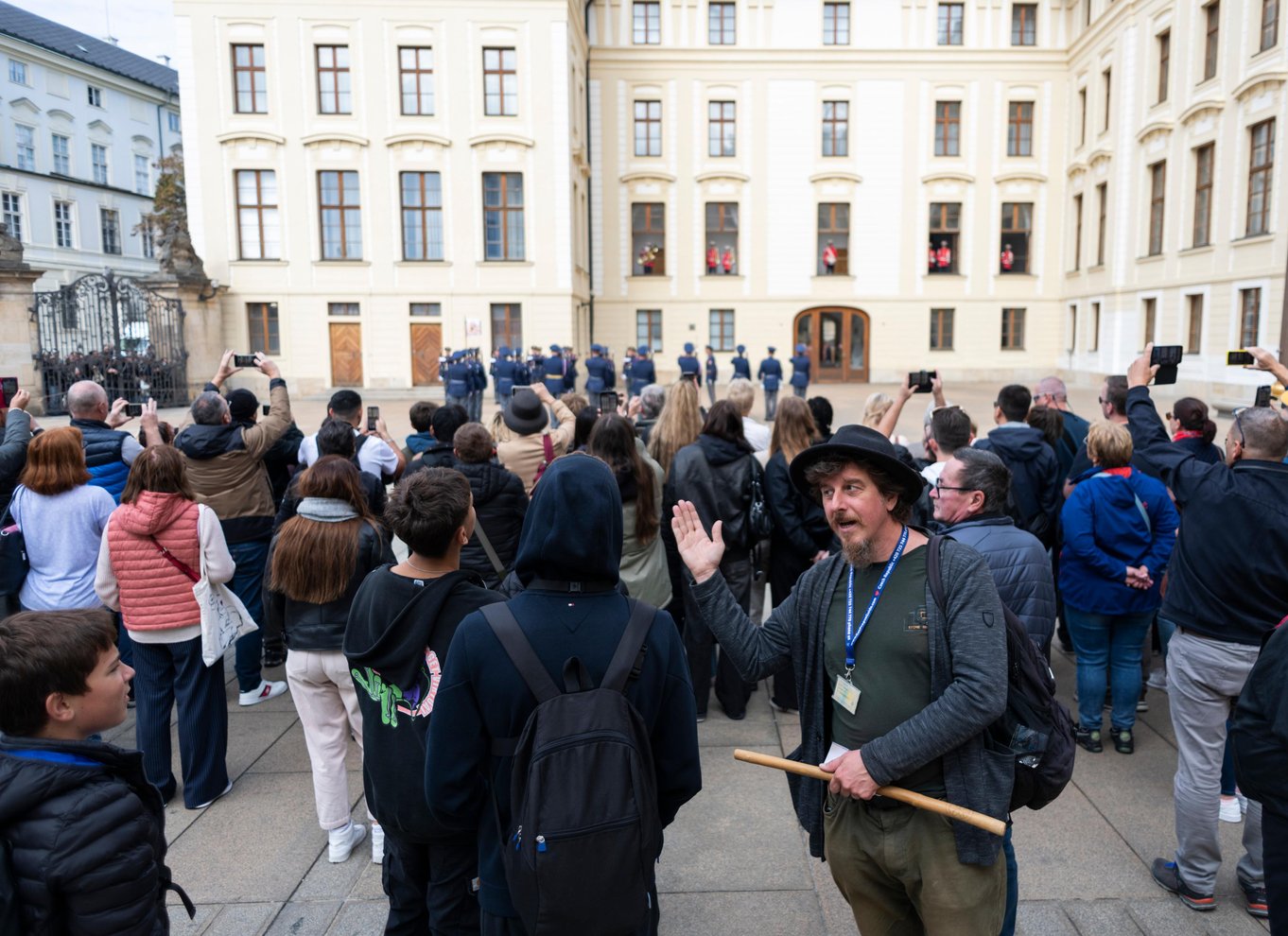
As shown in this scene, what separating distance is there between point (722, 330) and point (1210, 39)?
16764mm

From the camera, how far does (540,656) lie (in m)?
2.15

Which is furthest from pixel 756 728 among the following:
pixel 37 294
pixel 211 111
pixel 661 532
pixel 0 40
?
pixel 0 40

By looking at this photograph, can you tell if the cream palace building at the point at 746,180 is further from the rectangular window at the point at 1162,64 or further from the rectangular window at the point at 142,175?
the rectangular window at the point at 142,175

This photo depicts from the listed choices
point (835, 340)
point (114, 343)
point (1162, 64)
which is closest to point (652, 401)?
point (114, 343)

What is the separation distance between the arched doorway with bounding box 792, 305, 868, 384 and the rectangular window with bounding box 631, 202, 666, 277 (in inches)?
224

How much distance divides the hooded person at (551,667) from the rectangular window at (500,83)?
2792cm

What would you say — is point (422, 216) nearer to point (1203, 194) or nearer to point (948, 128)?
point (948, 128)

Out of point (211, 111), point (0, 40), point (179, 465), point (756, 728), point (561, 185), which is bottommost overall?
point (756, 728)

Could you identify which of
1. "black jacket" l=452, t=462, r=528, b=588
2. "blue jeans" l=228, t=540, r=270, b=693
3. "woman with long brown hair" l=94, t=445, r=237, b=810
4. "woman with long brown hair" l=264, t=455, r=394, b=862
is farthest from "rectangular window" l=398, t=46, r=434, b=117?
"woman with long brown hair" l=264, t=455, r=394, b=862

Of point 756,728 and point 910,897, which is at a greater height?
point 910,897

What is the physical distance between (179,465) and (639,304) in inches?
1192

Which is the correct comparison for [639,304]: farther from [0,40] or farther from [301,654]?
[0,40]

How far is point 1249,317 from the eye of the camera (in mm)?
23141

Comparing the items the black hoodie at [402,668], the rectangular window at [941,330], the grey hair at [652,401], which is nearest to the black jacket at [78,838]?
the black hoodie at [402,668]
